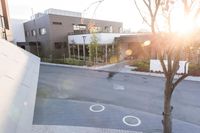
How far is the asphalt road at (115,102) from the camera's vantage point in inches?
281

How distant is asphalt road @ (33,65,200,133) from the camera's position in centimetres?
714

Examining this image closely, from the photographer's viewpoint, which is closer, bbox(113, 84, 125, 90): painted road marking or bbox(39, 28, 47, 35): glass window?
bbox(113, 84, 125, 90): painted road marking

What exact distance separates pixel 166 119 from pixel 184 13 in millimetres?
3027

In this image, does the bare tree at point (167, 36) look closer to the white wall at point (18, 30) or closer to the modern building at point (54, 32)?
the modern building at point (54, 32)

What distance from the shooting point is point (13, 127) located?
7.95 ft

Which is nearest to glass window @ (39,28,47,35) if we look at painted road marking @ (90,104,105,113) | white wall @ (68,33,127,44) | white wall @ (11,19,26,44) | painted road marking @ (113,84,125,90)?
white wall @ (68,33,127,44)

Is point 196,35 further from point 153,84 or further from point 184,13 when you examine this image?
point 153,84

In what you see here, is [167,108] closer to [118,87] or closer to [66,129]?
[66,129]

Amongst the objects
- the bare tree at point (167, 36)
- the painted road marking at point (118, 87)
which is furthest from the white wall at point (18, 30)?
the bare tree at point (167, 36)

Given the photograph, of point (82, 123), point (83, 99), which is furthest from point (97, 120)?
point (83, 99)

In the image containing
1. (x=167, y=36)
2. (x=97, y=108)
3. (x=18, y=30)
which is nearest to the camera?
(x=167, y=36)

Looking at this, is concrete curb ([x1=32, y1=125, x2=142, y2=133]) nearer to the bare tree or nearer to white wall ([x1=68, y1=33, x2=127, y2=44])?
the bare tree

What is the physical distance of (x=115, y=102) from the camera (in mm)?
9453

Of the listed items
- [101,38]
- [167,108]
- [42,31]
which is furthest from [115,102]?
[42,31]
